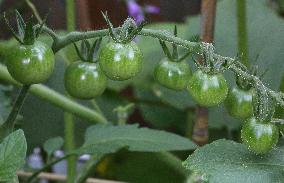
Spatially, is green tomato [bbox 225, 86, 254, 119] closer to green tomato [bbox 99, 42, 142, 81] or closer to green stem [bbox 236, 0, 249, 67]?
green tomato [bbox 99, 42, 142, 81]

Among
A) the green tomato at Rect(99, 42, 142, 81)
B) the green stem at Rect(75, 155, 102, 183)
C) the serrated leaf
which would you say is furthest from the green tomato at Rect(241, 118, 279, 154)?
the green stem at Rect(75, 155, 102, 183)

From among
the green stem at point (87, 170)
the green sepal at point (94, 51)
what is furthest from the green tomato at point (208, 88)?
the green stem at point (87, 170)

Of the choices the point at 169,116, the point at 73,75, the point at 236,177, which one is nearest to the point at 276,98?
the point at 236,177

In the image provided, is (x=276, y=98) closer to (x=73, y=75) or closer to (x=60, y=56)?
(x=73, y=75)

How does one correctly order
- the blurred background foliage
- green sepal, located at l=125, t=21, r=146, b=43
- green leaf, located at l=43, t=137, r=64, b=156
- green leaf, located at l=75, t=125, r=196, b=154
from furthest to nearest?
the blurred background foliage → green leaf, located at l=43, t=137, r=64, b=156 → green leaf, located at l=75, t=125, r=196, b=154 → green sepal, located at l=125, t=21, r=146, b=43

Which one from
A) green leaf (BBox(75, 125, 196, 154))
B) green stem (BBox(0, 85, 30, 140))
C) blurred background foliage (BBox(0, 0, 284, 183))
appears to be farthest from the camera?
blurred background foliage (BBox(0, 0, 284, 183))

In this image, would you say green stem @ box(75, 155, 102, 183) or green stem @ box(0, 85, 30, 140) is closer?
green stem @ box(0, 85, 30, 140)

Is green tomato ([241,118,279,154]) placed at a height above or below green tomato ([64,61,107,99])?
below
